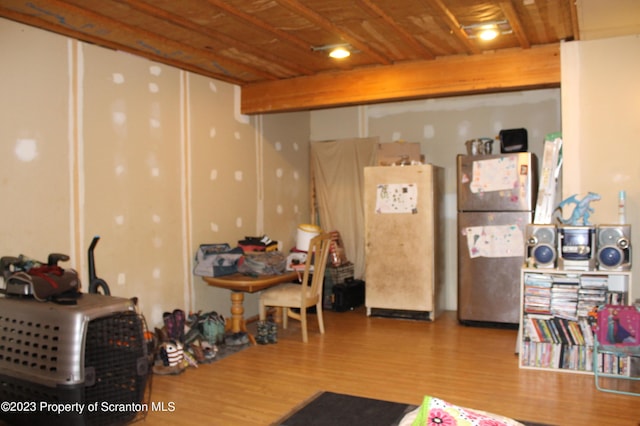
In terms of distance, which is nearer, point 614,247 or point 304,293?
point 614,247

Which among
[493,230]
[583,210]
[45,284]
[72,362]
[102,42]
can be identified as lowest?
[72,362]

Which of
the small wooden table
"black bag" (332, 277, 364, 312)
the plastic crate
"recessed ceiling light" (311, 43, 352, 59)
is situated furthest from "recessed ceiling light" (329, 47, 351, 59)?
"black bag" (332, 277, 364, 312)

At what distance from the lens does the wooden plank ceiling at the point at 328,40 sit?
344cm

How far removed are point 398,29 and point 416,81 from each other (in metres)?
0.97

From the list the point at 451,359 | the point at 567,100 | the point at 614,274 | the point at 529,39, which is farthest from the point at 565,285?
the point at 529,39

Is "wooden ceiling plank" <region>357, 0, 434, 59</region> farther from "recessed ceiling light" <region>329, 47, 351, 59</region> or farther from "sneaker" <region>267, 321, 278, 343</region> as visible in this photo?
"sneaker" <region>267, 321, 278, 343</region>

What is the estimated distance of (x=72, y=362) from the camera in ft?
8.02

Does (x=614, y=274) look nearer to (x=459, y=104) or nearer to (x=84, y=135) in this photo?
(x=459, y=104)

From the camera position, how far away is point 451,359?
432cm

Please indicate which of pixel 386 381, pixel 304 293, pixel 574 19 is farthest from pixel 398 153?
pixel 386 381

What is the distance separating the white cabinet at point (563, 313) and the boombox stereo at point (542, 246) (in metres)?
0.07

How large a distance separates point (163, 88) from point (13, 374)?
2.77m

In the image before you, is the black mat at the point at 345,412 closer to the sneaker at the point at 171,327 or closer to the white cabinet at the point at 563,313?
the white cabinet at the point at 563,313

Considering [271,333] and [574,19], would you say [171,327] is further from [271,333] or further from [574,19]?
[574,19]
